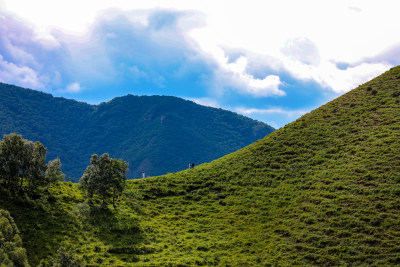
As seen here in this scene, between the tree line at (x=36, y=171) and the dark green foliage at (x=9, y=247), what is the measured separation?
395 inches

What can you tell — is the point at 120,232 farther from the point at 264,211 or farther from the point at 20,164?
the point at 264,211

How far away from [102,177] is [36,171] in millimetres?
7734

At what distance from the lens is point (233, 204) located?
45.6m

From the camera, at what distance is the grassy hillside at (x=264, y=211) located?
31.9m

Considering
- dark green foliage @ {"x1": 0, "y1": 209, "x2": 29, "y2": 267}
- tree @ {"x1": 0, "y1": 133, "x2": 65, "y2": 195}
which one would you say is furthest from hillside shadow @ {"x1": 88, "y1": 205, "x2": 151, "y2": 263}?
dark green foliage @ {"x1": 0, "y1": 209, "x2": 29, "y2": 267}

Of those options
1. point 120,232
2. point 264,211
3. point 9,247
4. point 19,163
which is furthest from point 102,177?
point 264,211

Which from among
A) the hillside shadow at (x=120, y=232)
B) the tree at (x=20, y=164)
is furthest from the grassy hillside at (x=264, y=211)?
the tree at (x=20, y=164)

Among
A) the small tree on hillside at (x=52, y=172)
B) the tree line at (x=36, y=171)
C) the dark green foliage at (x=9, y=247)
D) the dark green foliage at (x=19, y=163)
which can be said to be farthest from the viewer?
the small tree on hillside at (x=52, y=172)

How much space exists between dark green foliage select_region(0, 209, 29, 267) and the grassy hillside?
182 inches

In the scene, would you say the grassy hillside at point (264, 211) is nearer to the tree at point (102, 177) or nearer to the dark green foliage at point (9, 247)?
the tree at point (102, 177)

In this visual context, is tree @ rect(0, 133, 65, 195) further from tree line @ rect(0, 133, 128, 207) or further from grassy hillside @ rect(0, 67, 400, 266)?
grassy hillside @ rect(0, 67, 400, 266)

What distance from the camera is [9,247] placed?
73.3 feet

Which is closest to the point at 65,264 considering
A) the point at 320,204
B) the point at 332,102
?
the point at 320,204

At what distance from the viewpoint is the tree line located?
35406 mm
